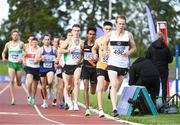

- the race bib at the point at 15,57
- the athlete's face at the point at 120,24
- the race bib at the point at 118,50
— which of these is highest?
the athlete's face at the point at 120,24

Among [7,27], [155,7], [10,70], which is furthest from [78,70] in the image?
[7,27]

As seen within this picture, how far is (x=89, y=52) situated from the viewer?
54.4 feet

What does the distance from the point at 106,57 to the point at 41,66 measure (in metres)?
4.30

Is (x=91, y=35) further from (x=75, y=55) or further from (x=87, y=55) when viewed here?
(x=75, y=55)

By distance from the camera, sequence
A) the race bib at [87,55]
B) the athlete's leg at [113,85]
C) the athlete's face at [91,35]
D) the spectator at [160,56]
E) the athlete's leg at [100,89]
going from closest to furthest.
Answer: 1. the athlete's leg at [113,85]
2. the athlete's leg at [100,89]
3. the athlete's face at [91,35]
4. the race bib at [87,55]
5. the spectator at [160,56]

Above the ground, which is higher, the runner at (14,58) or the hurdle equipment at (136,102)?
the runner at (14,58)

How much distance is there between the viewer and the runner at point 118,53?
14.8 meters

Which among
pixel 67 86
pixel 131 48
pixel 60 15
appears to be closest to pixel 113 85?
pixel 131 48

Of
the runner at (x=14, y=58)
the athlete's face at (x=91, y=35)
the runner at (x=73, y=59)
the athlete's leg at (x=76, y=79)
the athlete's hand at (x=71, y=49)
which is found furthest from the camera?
the runner at (x=14, y=58)

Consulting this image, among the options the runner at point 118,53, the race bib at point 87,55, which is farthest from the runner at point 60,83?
the runner at point 118,53

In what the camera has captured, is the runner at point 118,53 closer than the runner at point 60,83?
Yes

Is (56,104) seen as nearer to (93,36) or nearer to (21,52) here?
(21,52)

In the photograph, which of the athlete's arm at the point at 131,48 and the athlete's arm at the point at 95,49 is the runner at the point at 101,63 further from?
the athlete's arm at the point at 131,48

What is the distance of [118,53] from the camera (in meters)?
14.9
